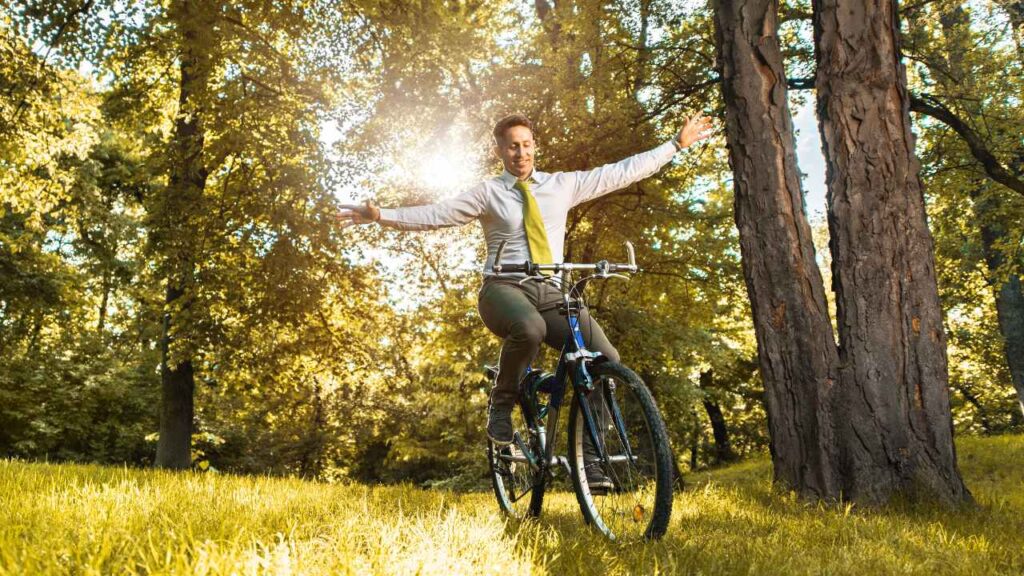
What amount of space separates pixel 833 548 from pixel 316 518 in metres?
2.28

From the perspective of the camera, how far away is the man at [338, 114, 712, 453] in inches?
156

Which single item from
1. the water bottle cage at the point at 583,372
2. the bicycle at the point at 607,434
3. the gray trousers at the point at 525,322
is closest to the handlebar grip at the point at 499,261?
the bicycle at the point at 607,434

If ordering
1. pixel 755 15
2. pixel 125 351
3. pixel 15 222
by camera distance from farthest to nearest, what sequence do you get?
pixel 125 351, pixel 15 222, pixel 755 15

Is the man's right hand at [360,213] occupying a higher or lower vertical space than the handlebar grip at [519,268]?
higher

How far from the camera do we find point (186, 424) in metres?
14.2

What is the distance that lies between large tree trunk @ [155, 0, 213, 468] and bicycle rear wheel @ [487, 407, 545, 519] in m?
8.20

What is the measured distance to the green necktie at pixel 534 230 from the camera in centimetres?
414

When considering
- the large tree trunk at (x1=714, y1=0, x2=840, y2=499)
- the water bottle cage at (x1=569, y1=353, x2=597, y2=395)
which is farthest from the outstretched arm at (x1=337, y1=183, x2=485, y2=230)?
the large tree trunk at (x1=714, y1=0, x2=840, y2=499)

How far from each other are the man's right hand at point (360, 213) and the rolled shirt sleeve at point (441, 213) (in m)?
0.08

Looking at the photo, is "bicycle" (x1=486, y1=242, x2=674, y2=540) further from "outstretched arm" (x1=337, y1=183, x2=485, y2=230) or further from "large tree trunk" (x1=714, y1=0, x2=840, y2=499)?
"large tree trunk" (x1=714, y1=0, x2=840, y2=499)

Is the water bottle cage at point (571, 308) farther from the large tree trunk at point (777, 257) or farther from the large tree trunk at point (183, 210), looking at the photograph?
the large tree trunk at point (183, 210)

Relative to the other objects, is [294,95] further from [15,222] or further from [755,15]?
[15,222]

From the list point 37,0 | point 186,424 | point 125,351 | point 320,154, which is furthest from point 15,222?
point 320,154

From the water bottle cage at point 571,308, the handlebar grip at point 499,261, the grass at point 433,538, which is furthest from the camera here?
the handlebar grip at point 499,261
